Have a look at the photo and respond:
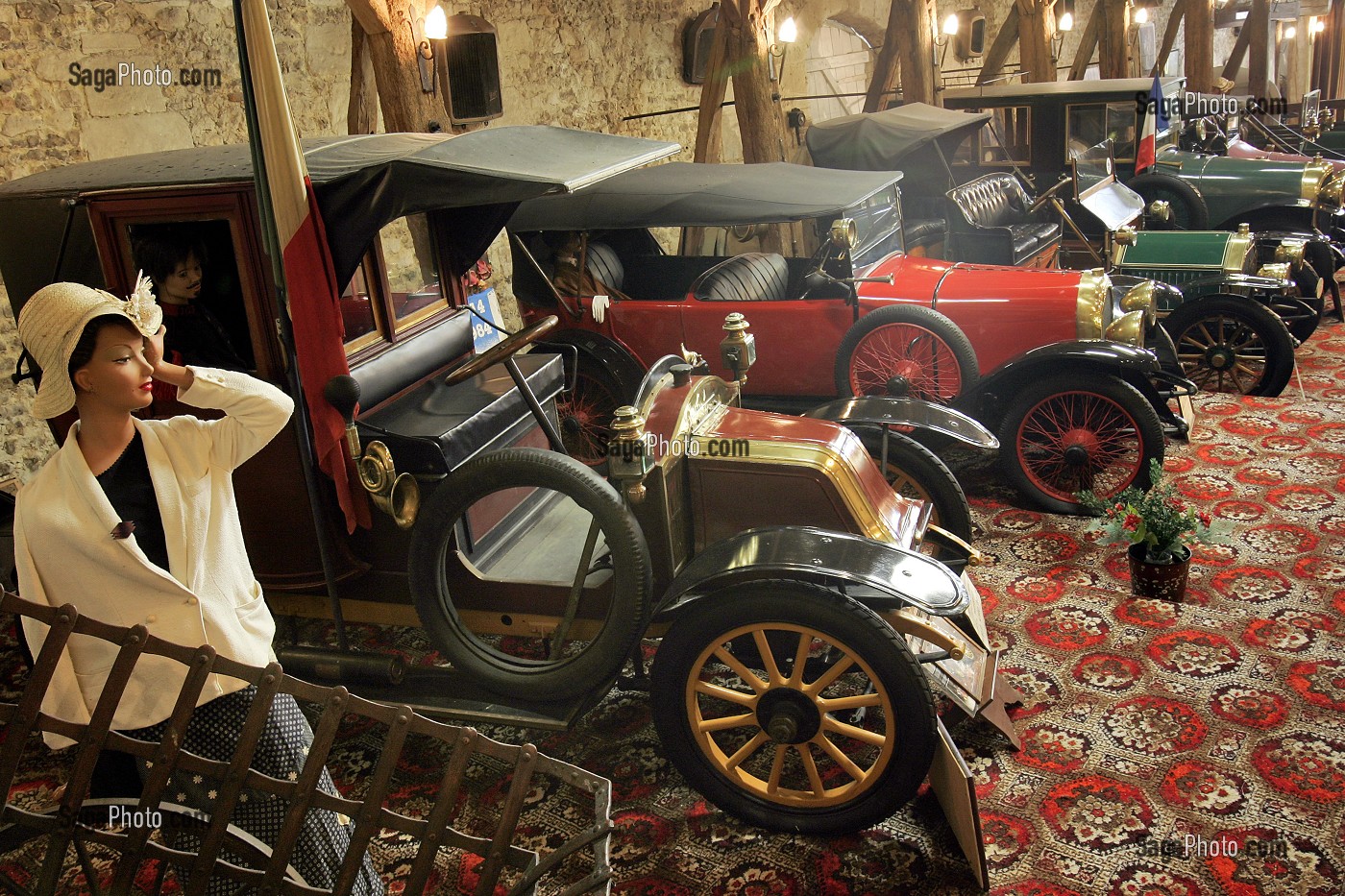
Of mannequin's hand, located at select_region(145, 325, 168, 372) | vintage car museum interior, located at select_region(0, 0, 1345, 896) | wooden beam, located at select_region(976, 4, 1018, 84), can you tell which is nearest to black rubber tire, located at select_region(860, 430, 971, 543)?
vintage car museum interior, located at select_region(0, 0, 1345, 896)

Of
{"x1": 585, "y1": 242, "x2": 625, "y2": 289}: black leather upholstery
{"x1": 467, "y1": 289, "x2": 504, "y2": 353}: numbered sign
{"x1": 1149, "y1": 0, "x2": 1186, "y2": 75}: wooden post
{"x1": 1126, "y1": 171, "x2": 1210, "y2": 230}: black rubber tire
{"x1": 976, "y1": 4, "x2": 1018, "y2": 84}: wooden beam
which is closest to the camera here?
{"x1": 467, "y1": 289, "x2": 504, "y2": 353}: numbered sign

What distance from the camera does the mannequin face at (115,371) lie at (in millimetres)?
1971

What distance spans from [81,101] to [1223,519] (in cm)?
606

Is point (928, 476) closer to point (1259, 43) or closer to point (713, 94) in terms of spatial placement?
point (713, 94)

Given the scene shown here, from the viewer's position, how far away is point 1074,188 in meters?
7.06

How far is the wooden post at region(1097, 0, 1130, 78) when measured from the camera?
10602 mm

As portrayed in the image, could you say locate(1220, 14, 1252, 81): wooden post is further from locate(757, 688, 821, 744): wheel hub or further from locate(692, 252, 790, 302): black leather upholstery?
locate(757, 688, 821, 744): wheel hub

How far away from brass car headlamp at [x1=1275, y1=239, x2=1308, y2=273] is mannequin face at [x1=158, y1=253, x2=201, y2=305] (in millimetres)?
6152

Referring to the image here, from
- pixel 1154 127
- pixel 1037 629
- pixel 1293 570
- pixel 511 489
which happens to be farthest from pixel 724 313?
pixel 1154 127

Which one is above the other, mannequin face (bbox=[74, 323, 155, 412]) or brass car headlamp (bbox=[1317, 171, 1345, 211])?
mannequin face (bbox=[74, 323, 155, 412])

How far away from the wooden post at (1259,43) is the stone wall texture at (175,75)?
26.6 feet

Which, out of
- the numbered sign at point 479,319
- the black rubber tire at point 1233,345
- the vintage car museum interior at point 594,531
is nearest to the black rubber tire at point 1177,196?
the vintage car museum interior at point 594,531

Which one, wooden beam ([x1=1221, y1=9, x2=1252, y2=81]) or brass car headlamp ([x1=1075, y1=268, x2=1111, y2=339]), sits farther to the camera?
wooden beam ([x1=1221, y1=9, x2=1252, y2=81])

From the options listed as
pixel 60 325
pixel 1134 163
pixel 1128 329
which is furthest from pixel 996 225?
pixel 60 325
